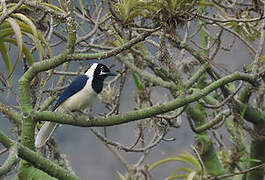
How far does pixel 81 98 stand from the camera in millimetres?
2803

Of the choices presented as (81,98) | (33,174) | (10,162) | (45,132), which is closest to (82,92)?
(81,98)

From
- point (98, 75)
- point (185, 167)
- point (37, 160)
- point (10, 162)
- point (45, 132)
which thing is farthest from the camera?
point (185, 167)

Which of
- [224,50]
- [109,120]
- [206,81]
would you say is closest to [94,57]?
[109,120]

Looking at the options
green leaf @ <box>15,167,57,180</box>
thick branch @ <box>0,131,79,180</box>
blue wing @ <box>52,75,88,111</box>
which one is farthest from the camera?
blue wing @ <box>52,75,88,111</box>

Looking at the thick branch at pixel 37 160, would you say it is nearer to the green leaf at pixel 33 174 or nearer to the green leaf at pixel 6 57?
the green leaf at pixel 33 174

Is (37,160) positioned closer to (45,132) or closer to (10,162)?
(10,162)

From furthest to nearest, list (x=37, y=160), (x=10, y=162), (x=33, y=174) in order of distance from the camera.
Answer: (x=33, y=174) → (x=37, y=160) → (x=10, y=162)

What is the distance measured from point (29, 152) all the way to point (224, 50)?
301 centimetres

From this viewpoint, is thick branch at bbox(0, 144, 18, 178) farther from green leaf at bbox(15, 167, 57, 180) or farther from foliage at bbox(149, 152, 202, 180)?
foliage at bbox(149, 152, 202, 180)

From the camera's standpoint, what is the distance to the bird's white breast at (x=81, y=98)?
2.80 meters

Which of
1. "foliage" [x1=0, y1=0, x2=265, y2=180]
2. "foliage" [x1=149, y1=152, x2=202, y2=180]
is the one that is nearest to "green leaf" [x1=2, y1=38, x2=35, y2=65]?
"foliage" [x1=0, y1=0, x2=265, y2=180]

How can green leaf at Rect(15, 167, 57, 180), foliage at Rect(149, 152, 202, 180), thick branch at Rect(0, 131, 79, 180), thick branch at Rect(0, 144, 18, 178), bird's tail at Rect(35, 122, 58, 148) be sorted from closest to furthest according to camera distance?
thick branch at Rect(0, 144, 18, 178), thick branch at Rect(0, 131, 79, 180), green leaf at Rect(15, 167, 57, 180), bird's tail at Rect(35, 122, 58, 148), foliage at Rect(149, 152, 202, 180)

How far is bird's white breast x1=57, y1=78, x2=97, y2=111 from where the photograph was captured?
2.80 metres

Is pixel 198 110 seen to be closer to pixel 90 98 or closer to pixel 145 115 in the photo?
pixel 90 98
